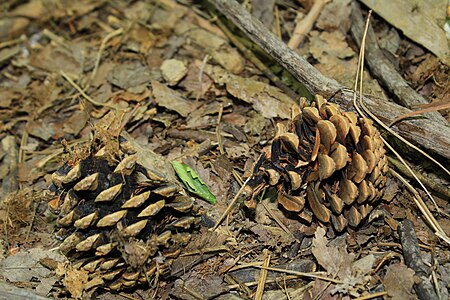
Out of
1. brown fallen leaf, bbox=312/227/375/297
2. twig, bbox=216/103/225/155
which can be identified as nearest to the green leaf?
twig, bbox=216/103/225/155

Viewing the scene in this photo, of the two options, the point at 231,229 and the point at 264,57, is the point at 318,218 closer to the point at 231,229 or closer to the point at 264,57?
the point at 231,229

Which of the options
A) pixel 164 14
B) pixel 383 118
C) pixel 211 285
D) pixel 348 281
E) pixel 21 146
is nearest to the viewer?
pixel 348 281

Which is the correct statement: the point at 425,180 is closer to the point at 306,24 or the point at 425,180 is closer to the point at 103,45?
the point at 306,24

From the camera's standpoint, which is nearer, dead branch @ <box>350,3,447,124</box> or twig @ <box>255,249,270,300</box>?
twig @ <box>255,249,270,300</box>

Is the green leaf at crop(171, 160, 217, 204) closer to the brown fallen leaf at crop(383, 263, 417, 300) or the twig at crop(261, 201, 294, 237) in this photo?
the twig at crop(261, 201, 294, 237)

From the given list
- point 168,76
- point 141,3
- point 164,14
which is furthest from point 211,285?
point 141,3

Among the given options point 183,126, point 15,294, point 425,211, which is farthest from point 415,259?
point 15,294
